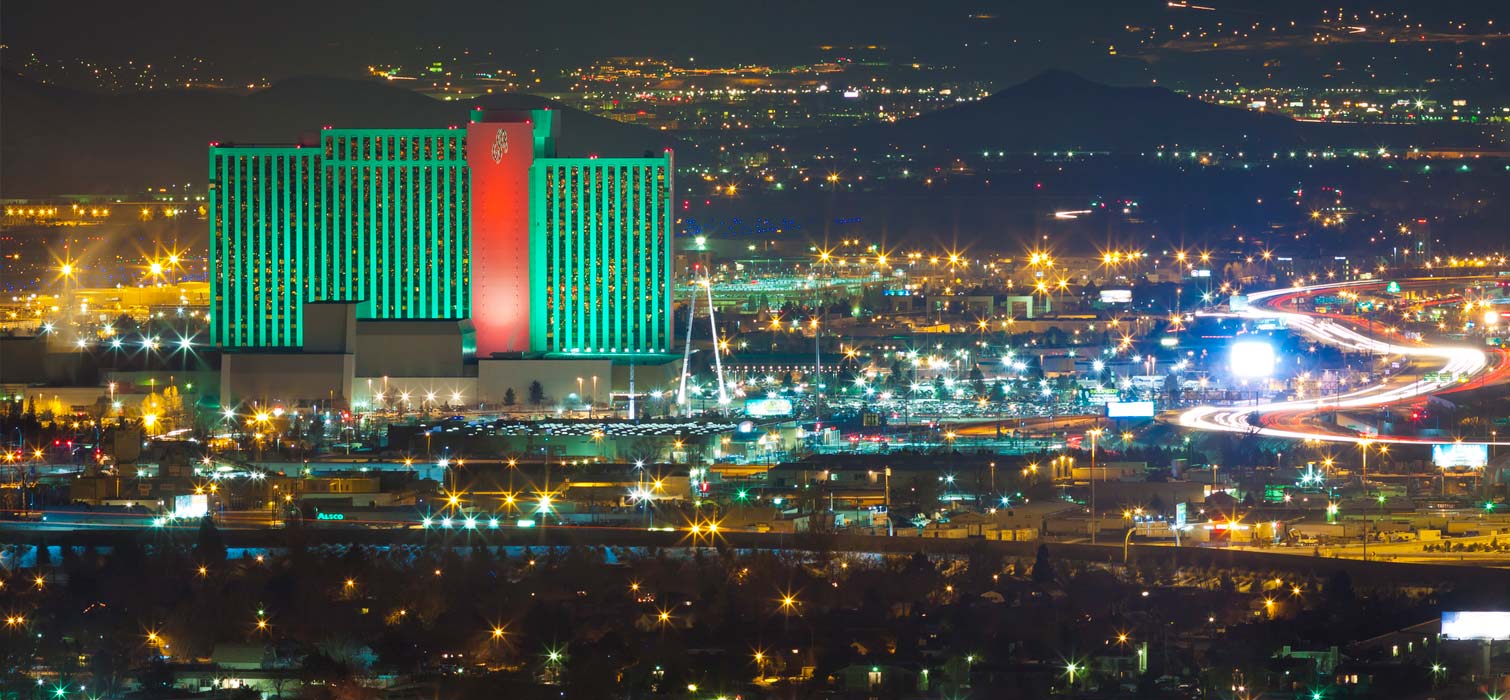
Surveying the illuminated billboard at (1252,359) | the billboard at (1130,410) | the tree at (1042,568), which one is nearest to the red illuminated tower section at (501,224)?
the billboard at (1130,410)

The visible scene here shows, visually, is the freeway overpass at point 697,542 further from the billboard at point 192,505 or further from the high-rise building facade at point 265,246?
the high-rise building facade at point 265,246

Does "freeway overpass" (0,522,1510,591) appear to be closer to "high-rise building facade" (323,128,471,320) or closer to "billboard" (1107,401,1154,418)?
"billboard" (1107,401,1154,418)

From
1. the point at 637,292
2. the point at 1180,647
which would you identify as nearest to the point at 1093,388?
the point at 637,292

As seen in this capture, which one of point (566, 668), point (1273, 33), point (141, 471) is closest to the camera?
point (566, 668)

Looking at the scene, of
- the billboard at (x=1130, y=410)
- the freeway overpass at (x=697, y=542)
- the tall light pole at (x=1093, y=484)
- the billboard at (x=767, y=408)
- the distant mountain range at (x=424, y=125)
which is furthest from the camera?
the distant mountain range at (x=424, y=125)

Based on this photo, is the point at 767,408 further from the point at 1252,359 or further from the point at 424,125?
the point at 424,125

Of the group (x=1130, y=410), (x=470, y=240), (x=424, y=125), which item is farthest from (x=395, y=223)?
(x=1130, y=410)

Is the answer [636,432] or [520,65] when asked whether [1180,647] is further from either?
[520,65]

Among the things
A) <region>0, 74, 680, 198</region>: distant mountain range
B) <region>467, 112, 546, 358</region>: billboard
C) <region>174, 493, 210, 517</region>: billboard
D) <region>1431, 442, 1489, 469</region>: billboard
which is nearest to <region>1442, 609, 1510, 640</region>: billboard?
<region>1431, 442, 1489, 469</region>: billboard
